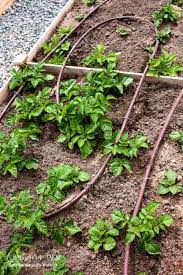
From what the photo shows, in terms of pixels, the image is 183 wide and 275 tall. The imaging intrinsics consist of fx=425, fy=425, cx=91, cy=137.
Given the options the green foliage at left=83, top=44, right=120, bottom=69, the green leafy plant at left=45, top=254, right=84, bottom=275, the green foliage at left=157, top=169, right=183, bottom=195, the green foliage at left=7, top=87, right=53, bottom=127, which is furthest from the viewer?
the green foliage at left=83, top=44, right=120, bottom=69

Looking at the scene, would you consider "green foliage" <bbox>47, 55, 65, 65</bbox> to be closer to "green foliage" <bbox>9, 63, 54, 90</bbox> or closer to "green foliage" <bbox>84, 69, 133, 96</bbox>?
"green foliage" <bbox>9, 63, 54, 90</bbox>

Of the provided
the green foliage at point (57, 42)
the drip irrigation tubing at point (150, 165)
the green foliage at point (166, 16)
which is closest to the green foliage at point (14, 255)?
the drip irrigation tubing at point (150, 165)

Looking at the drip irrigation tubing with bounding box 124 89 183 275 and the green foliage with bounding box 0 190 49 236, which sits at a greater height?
the green foliage with bounding box 0 190 49 236

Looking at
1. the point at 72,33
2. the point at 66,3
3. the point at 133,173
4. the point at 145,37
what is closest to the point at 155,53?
the point at 145,37

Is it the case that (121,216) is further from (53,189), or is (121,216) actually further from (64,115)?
(64,115)

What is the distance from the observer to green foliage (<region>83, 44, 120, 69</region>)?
15.4ft

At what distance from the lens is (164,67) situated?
442 centimetres

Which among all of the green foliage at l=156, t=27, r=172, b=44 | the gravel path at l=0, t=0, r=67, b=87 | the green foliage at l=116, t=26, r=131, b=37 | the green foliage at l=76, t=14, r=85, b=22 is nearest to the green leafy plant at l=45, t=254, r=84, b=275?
the gravel path at l=0, t=0, r=67, b=87

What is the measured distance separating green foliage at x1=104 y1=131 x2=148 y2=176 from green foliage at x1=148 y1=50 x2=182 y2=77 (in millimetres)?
934

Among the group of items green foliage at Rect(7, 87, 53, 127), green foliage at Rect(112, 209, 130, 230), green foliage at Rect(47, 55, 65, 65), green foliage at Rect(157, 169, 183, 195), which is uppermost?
green foliage at Rect(7, 87, 53, 127)

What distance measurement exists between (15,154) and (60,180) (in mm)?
605

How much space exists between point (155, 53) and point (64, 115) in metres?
1.39

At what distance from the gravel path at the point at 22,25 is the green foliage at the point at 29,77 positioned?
0.47m

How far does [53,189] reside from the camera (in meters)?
3.43
